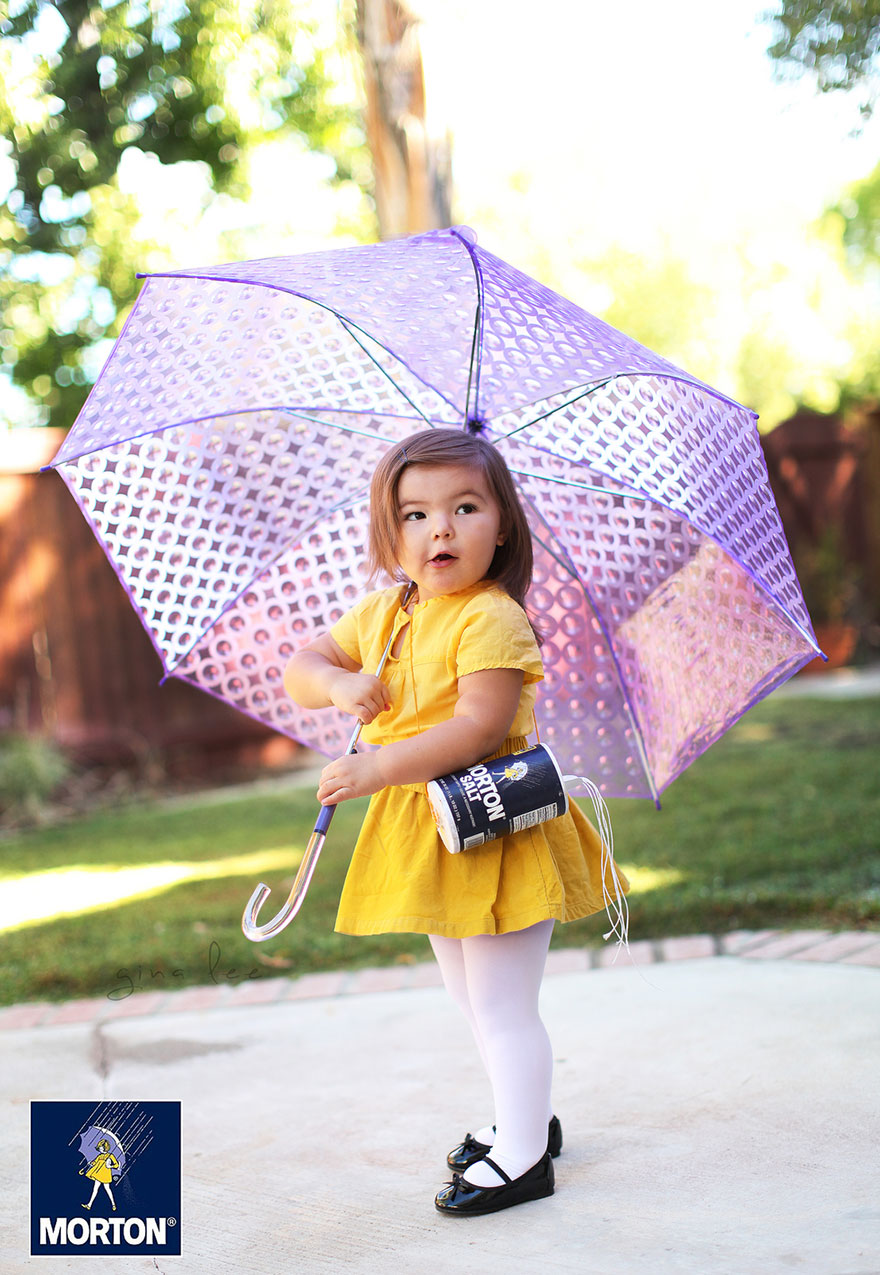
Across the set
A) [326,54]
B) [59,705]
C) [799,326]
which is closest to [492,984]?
[59,705]

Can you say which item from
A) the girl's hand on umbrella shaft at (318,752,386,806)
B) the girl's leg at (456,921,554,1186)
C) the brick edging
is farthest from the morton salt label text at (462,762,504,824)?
the brick edging

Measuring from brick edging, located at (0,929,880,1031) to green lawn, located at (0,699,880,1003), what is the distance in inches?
3.4

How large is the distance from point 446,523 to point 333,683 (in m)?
0.36

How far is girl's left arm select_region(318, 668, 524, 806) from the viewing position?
6.56ft

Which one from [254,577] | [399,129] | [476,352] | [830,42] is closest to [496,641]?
[476,352]

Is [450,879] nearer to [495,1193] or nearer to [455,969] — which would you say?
[455,969]

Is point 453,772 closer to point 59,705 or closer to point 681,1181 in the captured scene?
point 681,1181

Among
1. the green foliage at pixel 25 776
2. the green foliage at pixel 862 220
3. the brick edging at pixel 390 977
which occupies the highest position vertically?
the green foliage at pixel 862 220

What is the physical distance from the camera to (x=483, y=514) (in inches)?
85.3

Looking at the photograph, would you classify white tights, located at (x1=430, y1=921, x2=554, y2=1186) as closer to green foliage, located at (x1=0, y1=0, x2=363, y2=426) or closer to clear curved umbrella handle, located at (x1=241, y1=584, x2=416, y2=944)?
clear curved umbrella handle, located at (x1=241, y1=584, x2=416, y2=944)

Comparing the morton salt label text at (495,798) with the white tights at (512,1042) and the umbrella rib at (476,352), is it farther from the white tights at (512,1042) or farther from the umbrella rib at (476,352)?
the umbrella rib at (476,352)

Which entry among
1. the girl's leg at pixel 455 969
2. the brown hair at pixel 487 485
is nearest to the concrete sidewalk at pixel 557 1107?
the girl's leg at pixel 455 969

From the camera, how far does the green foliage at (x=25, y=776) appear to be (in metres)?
6.68

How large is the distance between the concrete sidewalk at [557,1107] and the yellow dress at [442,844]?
0.51m
